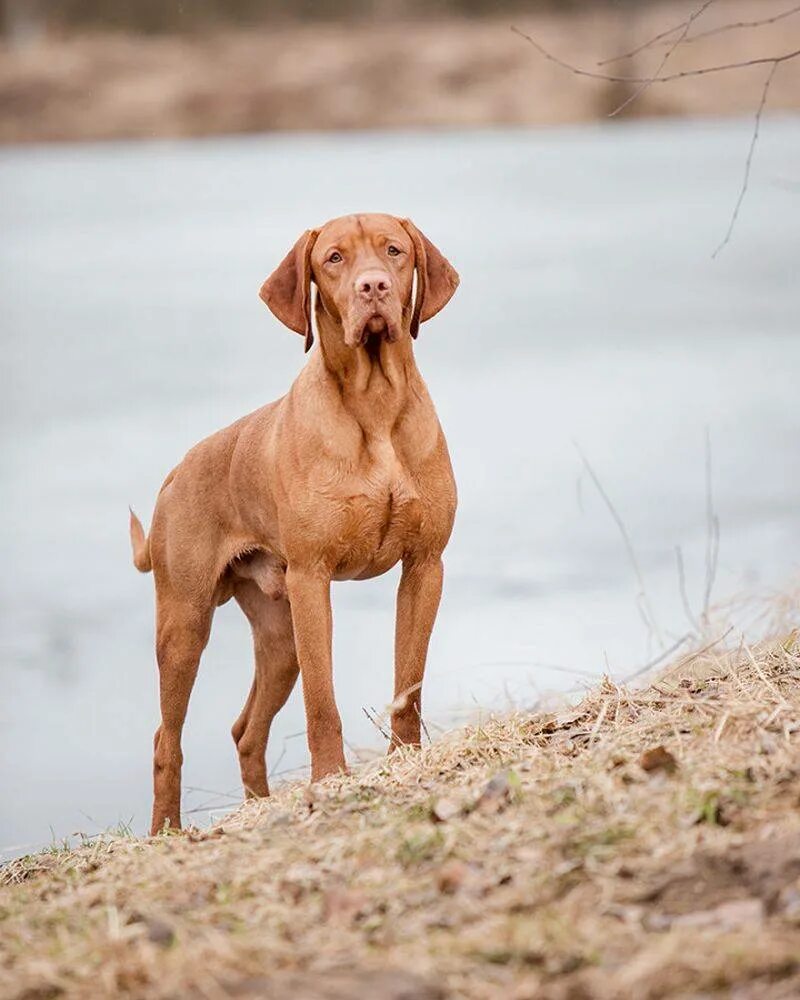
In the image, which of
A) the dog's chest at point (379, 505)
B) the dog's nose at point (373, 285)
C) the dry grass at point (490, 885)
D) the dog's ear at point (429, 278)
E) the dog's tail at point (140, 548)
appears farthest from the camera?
the dog's tail at point (140, 548)

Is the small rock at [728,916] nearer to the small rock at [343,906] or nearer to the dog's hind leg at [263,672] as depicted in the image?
the small rock at [343,906]

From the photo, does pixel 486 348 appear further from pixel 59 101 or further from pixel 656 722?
pixel 656 722

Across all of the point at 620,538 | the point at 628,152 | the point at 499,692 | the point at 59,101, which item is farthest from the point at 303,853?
the point at 628,152

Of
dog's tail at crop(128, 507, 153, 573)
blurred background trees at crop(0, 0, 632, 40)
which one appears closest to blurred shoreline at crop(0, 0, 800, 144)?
blurred background trees at crop(0, 0, 632, 40)

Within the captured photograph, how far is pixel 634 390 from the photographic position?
16531mm

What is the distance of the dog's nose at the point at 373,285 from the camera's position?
5.85 metres

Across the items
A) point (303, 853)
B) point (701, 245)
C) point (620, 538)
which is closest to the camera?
point (303, 853)

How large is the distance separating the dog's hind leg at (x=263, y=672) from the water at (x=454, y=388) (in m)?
0.26

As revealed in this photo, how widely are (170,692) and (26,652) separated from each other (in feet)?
12.8

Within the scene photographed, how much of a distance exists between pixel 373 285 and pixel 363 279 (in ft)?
0.13

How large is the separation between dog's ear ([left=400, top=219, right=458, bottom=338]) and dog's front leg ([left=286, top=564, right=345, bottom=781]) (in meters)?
0.95

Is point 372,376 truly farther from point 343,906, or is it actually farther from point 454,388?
point 454,388

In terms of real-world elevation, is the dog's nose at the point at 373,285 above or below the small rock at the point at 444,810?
above

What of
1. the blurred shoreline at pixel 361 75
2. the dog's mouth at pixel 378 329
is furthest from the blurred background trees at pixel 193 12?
the dog's mouth at pixel 378 329
